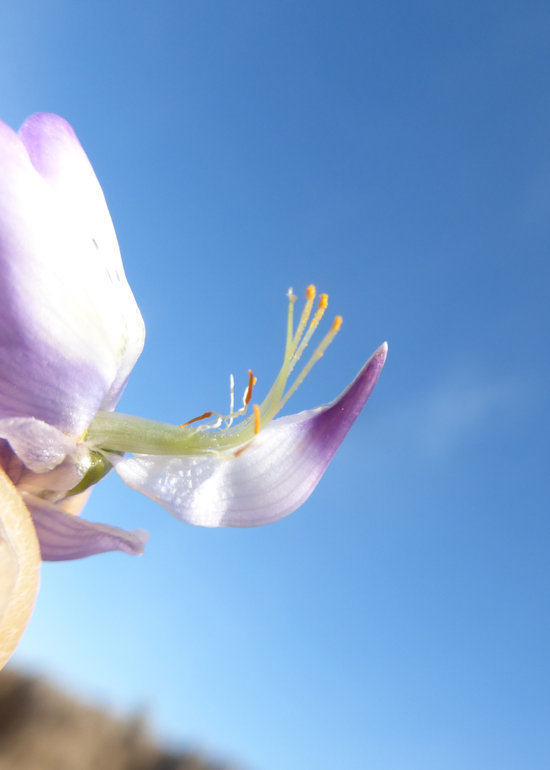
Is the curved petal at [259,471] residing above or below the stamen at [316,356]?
below

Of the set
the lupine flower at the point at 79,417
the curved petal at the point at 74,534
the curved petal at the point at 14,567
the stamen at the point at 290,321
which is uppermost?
the stamen at the point at 290,321

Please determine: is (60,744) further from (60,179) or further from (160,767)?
(60,179)

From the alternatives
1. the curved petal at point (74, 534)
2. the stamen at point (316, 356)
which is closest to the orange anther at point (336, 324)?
the stamen at point (316, 356)

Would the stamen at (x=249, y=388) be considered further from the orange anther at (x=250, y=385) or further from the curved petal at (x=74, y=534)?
the curved petal at (x=74, y=534)

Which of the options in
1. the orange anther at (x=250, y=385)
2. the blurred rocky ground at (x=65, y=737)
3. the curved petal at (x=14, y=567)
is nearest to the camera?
the curved petal at (x=14, y=567)

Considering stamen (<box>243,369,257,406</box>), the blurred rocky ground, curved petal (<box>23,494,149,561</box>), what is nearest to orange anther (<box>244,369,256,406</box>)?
stamen (<box>243,369,257,406</box>)

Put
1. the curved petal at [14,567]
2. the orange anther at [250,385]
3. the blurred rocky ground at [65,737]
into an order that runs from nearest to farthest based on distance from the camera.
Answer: the curved petal at [14,567], the orange anther at [250,385], the blurred rocky ground at [65,737]

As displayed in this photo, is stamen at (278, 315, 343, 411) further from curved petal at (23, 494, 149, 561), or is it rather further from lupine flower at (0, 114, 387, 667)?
curved petal at (23, 494, 149, 561)
